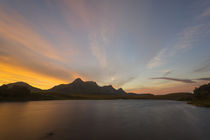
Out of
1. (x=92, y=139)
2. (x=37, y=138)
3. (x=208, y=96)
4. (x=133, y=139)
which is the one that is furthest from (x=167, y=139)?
(x=208, y=96)

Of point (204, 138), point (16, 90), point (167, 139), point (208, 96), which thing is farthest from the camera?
point (16, 90)

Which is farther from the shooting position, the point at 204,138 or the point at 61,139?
the point at 204,138

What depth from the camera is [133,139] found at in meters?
14.1

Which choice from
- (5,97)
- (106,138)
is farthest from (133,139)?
(5,97)

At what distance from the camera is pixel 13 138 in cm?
1366

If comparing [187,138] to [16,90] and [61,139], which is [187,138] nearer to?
[61,139]

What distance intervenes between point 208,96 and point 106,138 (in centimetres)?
10576

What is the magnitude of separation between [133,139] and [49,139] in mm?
11903

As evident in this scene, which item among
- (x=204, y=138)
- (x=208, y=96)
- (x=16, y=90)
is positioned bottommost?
(x=204, y=138)

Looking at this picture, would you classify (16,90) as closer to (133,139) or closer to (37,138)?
(37,138)

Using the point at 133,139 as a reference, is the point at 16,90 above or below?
above

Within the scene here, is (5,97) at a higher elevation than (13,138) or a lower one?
higher

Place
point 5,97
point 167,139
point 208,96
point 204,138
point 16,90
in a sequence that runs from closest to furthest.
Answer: point 167,139
point 204,138
point 208,96
point 5,97
point 16,90

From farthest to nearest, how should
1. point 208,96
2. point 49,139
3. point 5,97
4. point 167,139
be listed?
point 5,97
point 208,96
point 167,139
point 49,139
